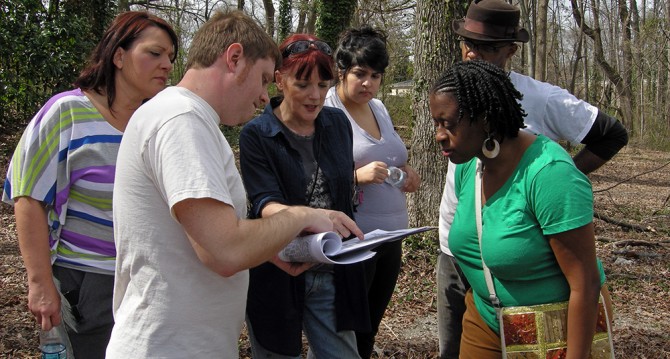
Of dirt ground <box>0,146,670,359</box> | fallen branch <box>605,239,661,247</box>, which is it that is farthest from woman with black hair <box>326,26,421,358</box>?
fallen branch <box>605,239,661,247</box>

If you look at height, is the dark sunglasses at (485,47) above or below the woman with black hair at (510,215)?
above

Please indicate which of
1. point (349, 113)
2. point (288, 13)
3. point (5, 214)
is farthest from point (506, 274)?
point (288, 13)

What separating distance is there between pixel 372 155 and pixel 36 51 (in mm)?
8681

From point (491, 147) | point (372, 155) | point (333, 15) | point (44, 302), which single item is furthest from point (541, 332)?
point (333, 15)

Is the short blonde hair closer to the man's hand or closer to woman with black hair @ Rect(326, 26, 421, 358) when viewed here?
the man's hand

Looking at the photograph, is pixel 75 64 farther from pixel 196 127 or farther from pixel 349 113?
pixel 196 127

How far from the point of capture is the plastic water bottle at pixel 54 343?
2365 millimetres

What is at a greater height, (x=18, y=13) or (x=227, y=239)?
(x=18, y=13)

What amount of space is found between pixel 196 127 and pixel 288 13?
2016 cm

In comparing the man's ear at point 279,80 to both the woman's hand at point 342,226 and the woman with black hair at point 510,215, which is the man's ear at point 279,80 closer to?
the woman with black hair at point 510,215

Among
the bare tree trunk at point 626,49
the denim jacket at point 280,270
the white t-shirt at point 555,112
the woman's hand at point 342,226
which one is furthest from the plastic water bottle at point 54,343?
the bare tree trunk at point 626,49

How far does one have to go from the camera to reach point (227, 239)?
165 centimetres

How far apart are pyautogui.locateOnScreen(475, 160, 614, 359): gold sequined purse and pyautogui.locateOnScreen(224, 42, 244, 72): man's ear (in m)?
1.27

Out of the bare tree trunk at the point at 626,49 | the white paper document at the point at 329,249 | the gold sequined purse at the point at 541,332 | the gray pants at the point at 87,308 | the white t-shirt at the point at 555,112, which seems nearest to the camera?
the white paper document at the point at 329,249
